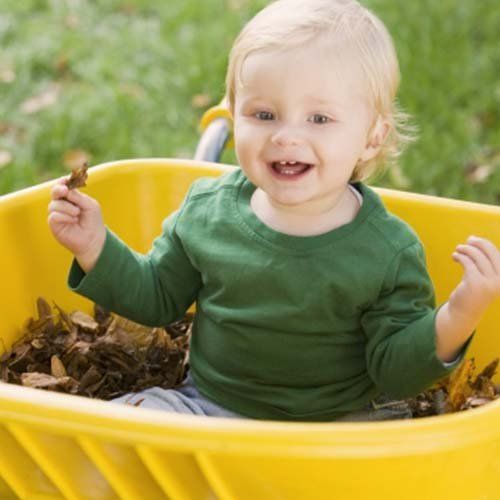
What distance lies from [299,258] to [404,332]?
0.17 meters

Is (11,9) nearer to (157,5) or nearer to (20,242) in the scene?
(157,5)

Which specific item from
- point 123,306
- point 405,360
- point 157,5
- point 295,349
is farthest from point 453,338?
point 157,5

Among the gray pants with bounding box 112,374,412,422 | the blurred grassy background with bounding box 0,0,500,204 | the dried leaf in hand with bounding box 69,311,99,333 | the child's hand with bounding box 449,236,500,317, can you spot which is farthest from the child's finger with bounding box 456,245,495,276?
the blurred grassy background with bounding box 0,0,500,204

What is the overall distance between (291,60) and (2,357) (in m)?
0.67

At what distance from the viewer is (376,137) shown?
141cm

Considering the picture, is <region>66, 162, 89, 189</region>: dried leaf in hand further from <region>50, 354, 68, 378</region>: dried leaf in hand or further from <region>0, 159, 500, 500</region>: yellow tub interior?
<region>0, 159, 500, 500</region>: yellow tub interior

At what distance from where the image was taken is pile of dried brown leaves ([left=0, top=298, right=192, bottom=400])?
161 centimetres

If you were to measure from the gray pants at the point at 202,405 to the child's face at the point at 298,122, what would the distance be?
0.32 metres

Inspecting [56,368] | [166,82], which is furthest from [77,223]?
[166,82]

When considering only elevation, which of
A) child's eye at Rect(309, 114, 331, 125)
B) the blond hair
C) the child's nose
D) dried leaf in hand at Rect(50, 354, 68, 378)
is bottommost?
dried leaf in hand at Rect(50, 354, 68, 378)

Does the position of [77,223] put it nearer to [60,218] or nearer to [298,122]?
[60,218]

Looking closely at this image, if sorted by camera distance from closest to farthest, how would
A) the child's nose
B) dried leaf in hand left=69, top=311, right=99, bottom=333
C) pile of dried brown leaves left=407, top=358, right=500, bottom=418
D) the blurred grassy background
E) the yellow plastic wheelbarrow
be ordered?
the yellow plastic wheelbarrow → the child's nose → pile of dried brown leaves left=407, top=358, right=500, bottom=418 → dried leaf in hand left=69, top=311, right=99, bottom=333 → the blurred grassy background

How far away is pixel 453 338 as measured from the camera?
1.25 meters

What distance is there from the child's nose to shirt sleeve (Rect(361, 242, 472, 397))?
213mm
